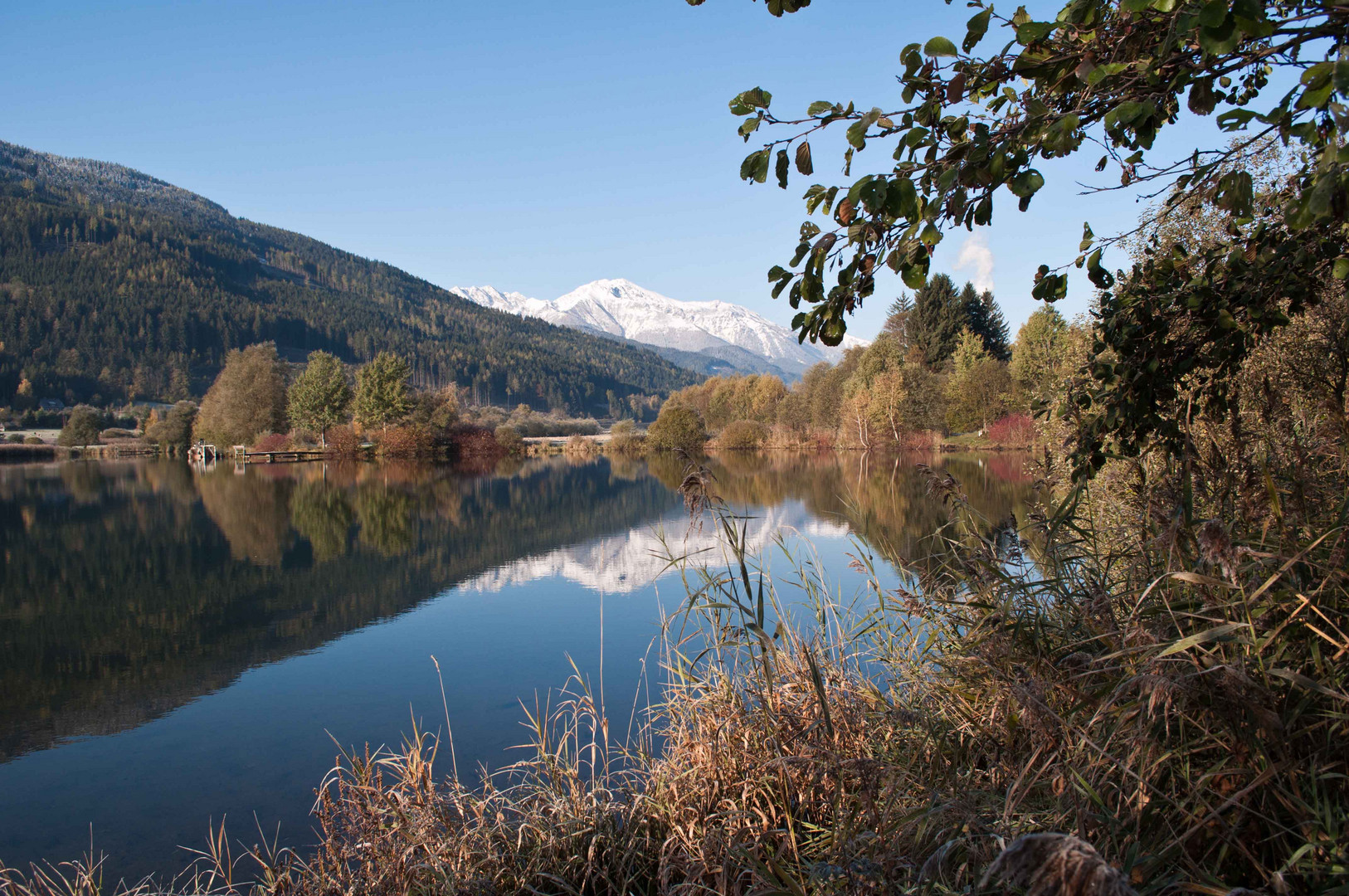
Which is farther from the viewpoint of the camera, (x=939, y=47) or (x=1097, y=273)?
(x=1097, y=273)

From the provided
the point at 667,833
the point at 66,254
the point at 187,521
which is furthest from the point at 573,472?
the point at 66,254

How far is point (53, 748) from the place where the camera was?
7242 millimetres

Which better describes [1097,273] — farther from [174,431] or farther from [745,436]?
[174,431]

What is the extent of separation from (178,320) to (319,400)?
82.3 metres

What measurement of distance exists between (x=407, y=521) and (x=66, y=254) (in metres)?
144

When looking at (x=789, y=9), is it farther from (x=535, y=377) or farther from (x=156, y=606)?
(x=535, y=377)

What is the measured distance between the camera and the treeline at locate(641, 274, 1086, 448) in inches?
1788

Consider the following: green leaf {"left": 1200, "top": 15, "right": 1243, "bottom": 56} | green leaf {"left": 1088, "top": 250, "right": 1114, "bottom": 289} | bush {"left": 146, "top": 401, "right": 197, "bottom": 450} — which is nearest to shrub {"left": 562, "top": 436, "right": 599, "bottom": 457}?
bush {"left": 146, "top": 401, "right": 197, "bottom": 450}

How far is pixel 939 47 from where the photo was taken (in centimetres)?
202

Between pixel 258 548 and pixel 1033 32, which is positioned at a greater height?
pixel 1033 32

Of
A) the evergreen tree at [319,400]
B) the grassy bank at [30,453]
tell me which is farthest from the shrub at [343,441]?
the grassy bank at [30,453]

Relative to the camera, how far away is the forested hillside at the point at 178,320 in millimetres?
101938

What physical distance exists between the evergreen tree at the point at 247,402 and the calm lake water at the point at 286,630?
27882 millimetres

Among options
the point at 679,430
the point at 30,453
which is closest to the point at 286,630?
the point at 679,430
